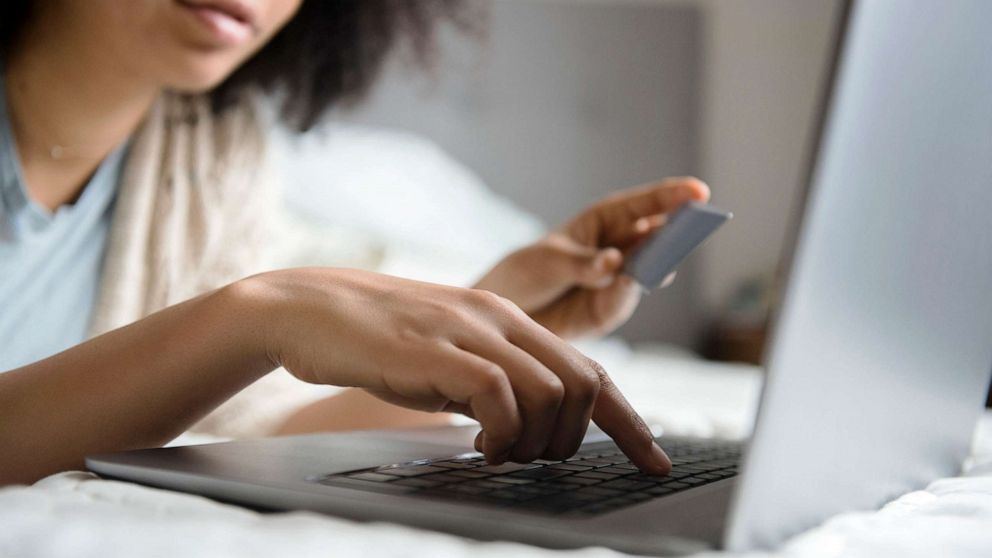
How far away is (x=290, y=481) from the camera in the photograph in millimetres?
409

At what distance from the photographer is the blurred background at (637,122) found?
7.55 feet

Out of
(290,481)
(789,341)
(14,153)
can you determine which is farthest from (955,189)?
(14,153)

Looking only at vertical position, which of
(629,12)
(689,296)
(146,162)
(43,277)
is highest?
(629,12)

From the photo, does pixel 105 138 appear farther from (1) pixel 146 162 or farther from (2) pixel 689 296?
(2) pixel 689 296

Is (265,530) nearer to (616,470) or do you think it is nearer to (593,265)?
(616,470)

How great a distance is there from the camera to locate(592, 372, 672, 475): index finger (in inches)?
18.5

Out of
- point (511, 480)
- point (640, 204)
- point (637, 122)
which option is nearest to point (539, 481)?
point (511, 480)

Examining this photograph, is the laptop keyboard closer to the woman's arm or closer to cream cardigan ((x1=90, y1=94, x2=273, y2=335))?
the woman's arm

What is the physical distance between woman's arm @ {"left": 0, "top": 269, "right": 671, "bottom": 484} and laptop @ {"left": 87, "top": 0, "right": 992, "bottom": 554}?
2 centimetres

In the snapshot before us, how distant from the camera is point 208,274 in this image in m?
1.14

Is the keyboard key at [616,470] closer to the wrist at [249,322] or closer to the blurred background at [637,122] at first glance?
the wrist at [249,322]

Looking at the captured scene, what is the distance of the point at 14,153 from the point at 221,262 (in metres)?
0.27

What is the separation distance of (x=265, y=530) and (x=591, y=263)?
1.98 ft

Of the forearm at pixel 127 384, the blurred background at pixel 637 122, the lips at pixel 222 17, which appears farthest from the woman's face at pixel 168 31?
the blurred background at pixel 637 122
